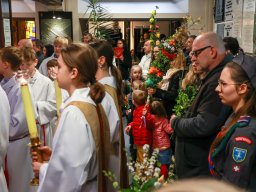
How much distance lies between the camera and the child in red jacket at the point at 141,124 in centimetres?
450

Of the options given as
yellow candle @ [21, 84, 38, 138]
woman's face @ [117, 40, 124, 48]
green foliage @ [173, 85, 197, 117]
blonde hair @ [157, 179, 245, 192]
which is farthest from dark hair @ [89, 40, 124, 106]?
woman's face @ [117, 40, 124, 48]

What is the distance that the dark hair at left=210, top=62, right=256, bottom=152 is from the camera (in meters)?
2.02

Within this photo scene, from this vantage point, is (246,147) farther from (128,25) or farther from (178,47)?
(128,25)

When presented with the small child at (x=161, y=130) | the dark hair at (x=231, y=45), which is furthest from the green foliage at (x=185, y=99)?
the small child at (x=161, y=130)

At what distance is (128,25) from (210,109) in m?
10.3

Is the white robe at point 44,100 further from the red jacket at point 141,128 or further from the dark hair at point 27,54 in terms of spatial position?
the red jacket at point 141,128

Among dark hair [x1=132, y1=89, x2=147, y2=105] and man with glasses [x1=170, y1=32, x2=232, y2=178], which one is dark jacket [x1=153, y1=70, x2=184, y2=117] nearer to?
dark hair [x1=132, y1=89, x2=147, y2=105]

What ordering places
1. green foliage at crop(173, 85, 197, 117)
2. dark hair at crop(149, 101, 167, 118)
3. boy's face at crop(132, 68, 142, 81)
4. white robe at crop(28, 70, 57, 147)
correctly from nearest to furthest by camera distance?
green foliage at crop(173, 85, 197, 117), white robe at crop(28, 70, 57, 147), dark hair at crop(149, 101, 167, 118), boy's face at crop(132, 68, 142, 81)

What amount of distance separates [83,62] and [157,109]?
2.50 m

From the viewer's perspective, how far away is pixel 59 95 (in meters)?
2.34

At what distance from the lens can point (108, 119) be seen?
2.58 m

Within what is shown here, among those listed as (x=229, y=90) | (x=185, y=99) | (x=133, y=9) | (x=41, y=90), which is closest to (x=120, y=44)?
(x=133, y=9)

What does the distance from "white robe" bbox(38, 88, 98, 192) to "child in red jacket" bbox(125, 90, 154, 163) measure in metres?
2.60

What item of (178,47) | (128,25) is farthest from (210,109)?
(128,25)
